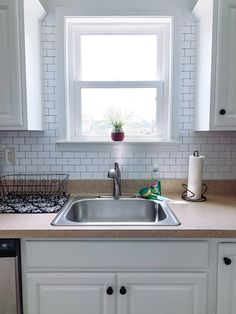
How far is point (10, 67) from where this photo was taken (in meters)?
1.43

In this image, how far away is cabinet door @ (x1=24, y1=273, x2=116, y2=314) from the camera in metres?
1.17

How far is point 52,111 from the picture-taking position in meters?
1.77

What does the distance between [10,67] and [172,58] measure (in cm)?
108

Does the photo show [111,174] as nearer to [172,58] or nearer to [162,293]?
[162,293]

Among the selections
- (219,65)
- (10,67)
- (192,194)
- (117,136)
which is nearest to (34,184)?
(117,136)

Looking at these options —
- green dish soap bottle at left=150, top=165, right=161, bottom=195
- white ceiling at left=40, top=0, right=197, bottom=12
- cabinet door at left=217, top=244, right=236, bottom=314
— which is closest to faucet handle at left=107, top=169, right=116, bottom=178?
green dish soap bottle at left=150, top=165, right=161, bottom=195

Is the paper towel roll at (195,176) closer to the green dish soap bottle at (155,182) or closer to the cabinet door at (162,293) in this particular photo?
the green dish soap bottle at (155,182)

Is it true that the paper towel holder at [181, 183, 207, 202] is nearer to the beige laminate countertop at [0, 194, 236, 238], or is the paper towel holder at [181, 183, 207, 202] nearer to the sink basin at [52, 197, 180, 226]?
the sink basin at [52, 197, 180, 226]

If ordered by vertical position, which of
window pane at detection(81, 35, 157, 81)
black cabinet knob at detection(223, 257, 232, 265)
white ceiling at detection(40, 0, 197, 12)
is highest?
white ceiling at detection(40, 0, 197, 12)

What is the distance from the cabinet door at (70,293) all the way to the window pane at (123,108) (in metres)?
1.04

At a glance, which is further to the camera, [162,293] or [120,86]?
[120,86]

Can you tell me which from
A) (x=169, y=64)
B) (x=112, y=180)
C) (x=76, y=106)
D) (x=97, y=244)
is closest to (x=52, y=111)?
(x=76, y=106)

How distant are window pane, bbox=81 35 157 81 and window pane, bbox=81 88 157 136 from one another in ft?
0.33

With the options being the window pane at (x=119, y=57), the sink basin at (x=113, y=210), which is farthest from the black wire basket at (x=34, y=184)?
the window pane at (x=119, y=57)
